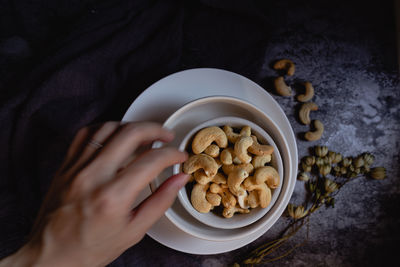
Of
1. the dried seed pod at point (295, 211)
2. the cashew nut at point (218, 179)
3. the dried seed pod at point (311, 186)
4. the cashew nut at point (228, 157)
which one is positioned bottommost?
the dried seed pod at point (295, 211)

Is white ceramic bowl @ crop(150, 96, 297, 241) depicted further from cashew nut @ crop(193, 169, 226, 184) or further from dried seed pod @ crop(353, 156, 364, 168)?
dried seed pod @ crop(353, 156, 364, 168)

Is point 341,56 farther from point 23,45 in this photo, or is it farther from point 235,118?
point 23,45

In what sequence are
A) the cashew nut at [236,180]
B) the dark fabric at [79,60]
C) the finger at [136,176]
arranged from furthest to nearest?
the dark fabric at [79,60] < the cashew nut at [236,180] < the finger at [136,176]

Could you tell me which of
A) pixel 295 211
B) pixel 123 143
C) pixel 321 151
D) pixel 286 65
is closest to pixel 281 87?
pixel 286 65

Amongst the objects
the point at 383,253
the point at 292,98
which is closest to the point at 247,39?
the point at 292,98

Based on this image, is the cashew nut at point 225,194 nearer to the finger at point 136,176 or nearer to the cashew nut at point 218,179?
the cashew nut at point 218,179

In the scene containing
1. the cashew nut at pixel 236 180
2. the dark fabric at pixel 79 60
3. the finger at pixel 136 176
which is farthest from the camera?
the dark fabric at pixel 79 60

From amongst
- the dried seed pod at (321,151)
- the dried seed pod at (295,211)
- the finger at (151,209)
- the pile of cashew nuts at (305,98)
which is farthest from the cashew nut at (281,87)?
the finger at (151,209)
